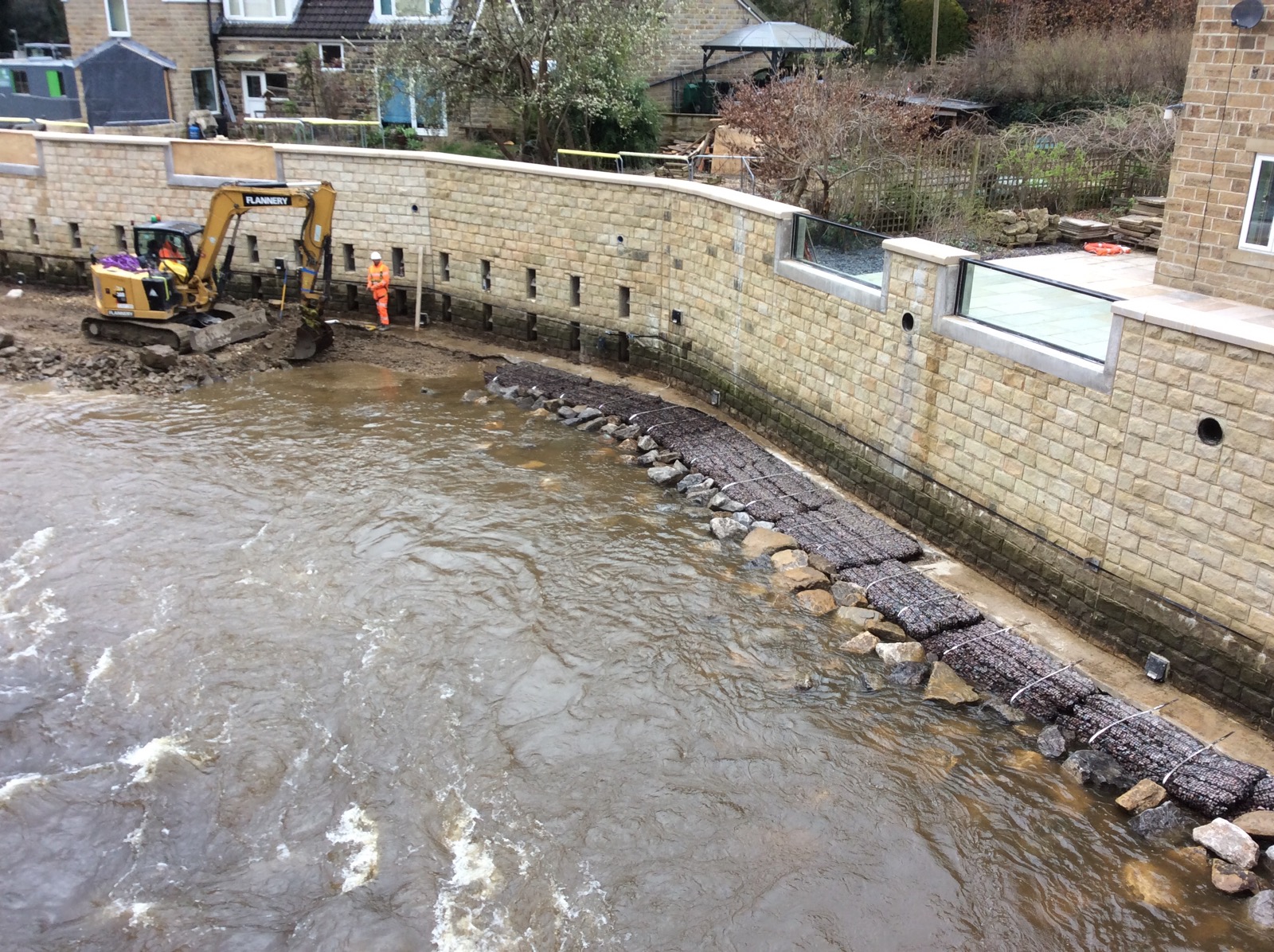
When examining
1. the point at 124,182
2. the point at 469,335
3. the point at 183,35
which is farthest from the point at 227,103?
the point at 469,335

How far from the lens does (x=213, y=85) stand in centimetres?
3269

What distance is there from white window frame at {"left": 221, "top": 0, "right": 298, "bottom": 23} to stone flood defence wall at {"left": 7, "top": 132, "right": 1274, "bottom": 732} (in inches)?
398

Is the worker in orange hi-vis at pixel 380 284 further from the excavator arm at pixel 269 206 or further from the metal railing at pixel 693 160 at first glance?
the metal railing at pixel 693 160

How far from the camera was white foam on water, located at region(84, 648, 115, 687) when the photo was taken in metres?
11.2

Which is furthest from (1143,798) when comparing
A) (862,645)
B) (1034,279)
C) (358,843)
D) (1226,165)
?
(1226,165)

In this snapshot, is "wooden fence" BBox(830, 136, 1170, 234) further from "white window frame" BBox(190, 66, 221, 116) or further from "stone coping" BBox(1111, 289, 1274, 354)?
"white window frame" BBox(190, 66, 221, 116)

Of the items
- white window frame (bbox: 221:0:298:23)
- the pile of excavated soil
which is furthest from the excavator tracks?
white window frame (bbox: 221:0:298:23)

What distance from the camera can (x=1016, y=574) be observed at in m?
12.4

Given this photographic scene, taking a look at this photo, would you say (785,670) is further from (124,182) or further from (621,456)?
(124,182)

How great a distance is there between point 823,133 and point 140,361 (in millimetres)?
12562

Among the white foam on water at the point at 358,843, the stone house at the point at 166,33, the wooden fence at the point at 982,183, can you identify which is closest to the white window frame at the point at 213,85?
the stone house at the point at 166,33

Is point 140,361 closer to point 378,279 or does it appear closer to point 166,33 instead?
point 378,279

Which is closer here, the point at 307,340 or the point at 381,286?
the point at 307,340

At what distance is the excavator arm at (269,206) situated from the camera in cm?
1991
